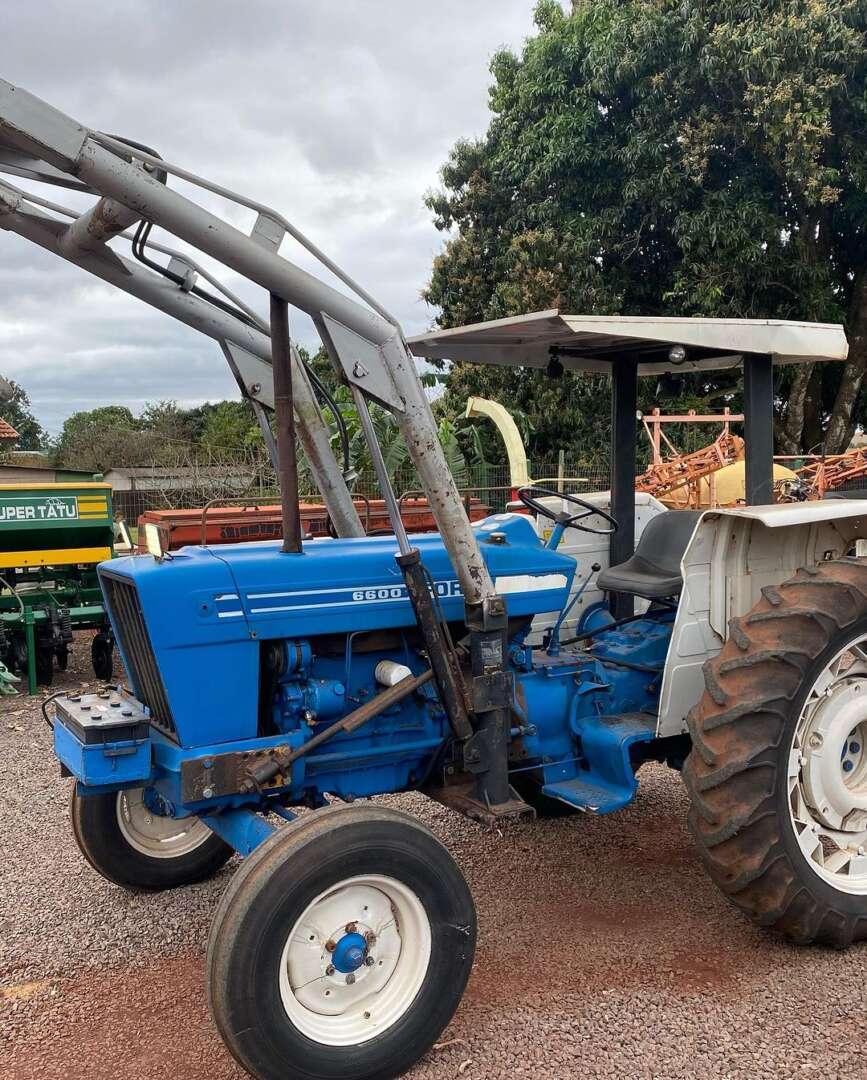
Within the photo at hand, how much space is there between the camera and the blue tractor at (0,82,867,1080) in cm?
262

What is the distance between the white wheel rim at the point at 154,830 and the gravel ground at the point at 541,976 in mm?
186

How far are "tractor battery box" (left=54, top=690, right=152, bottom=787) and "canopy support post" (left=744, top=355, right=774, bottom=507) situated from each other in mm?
2416

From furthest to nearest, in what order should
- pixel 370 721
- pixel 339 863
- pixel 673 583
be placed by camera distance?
pixel 673 583 < pixel 370 721 < pixel 339 863

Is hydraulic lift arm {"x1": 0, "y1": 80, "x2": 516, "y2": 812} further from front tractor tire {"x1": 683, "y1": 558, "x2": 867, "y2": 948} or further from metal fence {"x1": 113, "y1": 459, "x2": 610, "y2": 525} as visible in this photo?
metal fence {"x1": 113, "y1": 459, "x2": 610, "y2": 525}

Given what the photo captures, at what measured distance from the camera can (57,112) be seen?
242 cm

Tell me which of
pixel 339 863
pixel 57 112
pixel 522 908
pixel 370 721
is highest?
pixel 57 112

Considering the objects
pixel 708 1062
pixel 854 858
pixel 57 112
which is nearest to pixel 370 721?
pixel 708 1062

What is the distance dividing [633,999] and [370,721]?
1195 millimetres

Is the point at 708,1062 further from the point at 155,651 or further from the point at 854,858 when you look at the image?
the point at 155,651

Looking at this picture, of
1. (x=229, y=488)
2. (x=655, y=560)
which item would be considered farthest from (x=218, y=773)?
(x=229, y=488)

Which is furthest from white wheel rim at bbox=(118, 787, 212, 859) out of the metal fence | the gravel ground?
the metal fence

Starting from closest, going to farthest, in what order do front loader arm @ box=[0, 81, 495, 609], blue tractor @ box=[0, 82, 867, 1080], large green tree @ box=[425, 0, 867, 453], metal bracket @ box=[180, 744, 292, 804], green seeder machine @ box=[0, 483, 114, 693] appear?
1. front loader arm @ box=[0, 81, 495, 609]
2. blue tractor @ box=[0, 82, 867, 1080]
3. metal bracket @ box=[180, 744, 292, 804]
4. green seeder machine @ box=[0, 483, 114, 693]
5. large green tree @ box=[425, 0, 867, 453]

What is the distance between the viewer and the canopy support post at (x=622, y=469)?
14.3 ft

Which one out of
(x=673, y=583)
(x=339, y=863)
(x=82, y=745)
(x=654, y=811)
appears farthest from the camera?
(x=654, y=811)
